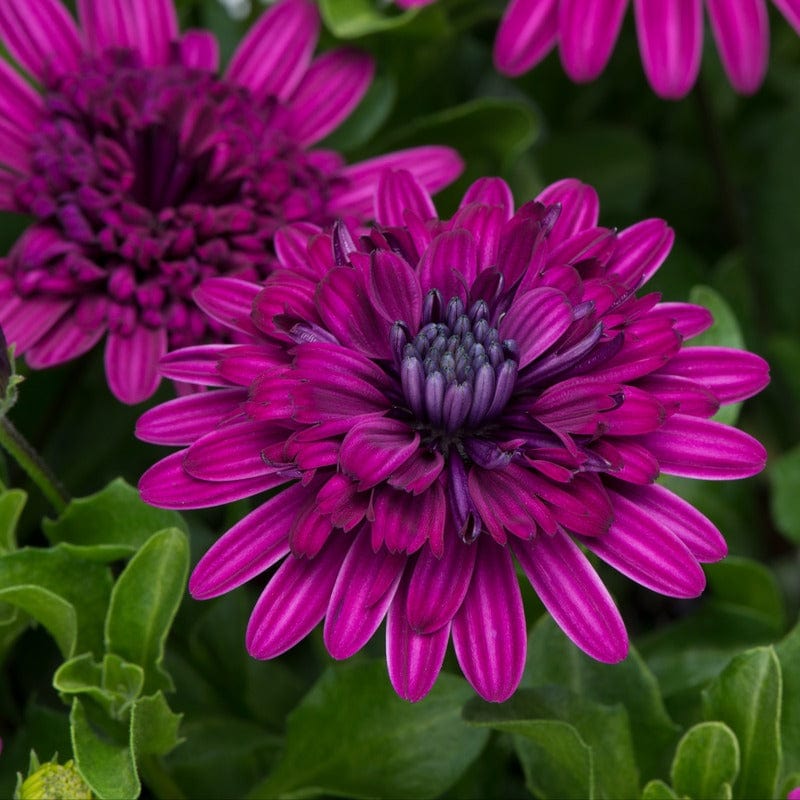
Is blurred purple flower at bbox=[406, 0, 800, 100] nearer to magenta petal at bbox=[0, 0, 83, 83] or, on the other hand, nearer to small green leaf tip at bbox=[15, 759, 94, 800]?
magenta petal at bbox=[0, 0, 83, 83]

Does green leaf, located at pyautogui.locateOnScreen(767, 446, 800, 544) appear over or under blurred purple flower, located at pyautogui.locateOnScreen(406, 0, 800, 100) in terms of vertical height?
under

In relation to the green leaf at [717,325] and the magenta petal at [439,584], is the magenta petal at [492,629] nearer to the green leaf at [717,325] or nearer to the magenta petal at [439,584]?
the magenta petal at [439,584]

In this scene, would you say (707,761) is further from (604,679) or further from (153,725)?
(153,725)

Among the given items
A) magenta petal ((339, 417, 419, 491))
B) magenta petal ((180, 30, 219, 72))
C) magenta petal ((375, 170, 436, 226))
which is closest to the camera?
magenta petal ((339, 417, 419, 491))

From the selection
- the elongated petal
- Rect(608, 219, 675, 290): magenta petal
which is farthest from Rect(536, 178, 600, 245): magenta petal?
the elongated petal

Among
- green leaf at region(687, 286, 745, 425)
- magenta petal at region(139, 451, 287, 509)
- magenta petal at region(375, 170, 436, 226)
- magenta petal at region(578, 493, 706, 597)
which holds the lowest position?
magenta petal at region(139, 451, 287, 509)

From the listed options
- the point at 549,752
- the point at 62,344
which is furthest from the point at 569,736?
the point at 62,344

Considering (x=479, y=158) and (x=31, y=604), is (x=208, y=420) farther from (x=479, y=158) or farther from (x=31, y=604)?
(x=479, y=158)

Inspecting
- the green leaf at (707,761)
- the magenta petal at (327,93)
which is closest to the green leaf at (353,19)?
the magenta petal at (327,93)
